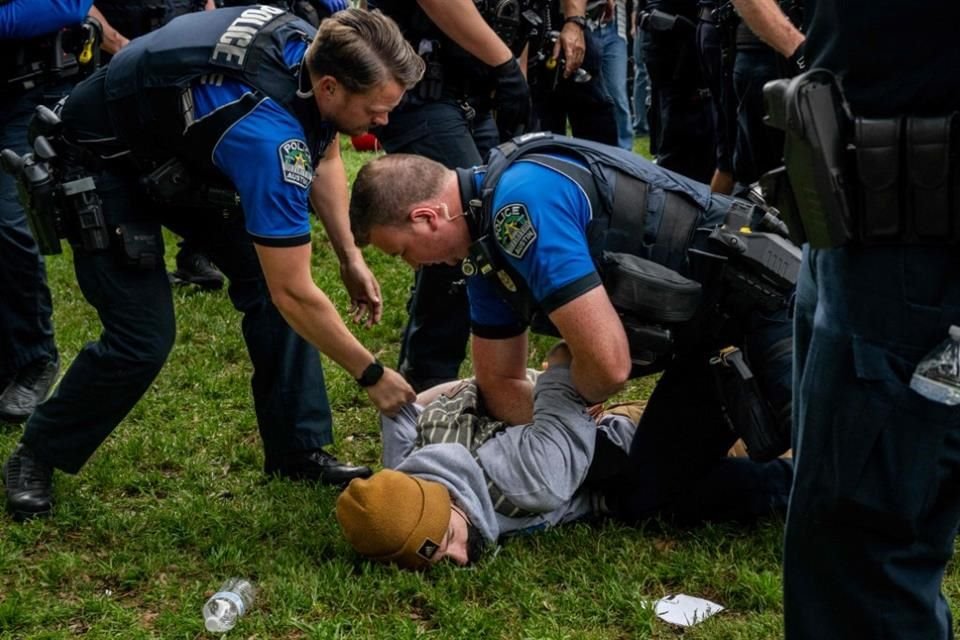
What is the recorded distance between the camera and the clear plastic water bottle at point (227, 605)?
3115mm

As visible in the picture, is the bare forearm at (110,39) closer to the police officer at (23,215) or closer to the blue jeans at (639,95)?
the police officer at (23,215)

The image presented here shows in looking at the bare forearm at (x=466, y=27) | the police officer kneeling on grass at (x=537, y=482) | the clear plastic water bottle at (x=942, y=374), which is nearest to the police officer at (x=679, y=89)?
the bare forearm at (x=466, y=27)

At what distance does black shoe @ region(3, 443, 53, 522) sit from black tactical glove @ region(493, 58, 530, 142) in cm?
187

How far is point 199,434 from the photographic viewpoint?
447 cm

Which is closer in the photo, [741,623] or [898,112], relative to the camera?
[898,112]

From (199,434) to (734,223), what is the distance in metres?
2.09

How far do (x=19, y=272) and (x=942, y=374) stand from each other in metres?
3.58

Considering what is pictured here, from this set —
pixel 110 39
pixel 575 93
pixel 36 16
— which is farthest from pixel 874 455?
pixel 110 39

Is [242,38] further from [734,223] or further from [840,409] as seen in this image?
[840,409]

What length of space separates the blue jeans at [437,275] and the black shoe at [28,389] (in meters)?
1.29

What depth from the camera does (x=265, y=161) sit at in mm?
3221

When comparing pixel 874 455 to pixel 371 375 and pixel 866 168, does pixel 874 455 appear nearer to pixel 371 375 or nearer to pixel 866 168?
pixel 866 168

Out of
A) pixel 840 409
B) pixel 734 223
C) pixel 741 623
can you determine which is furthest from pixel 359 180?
pixel 840 409

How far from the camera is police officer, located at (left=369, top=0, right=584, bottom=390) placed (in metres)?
4.22
